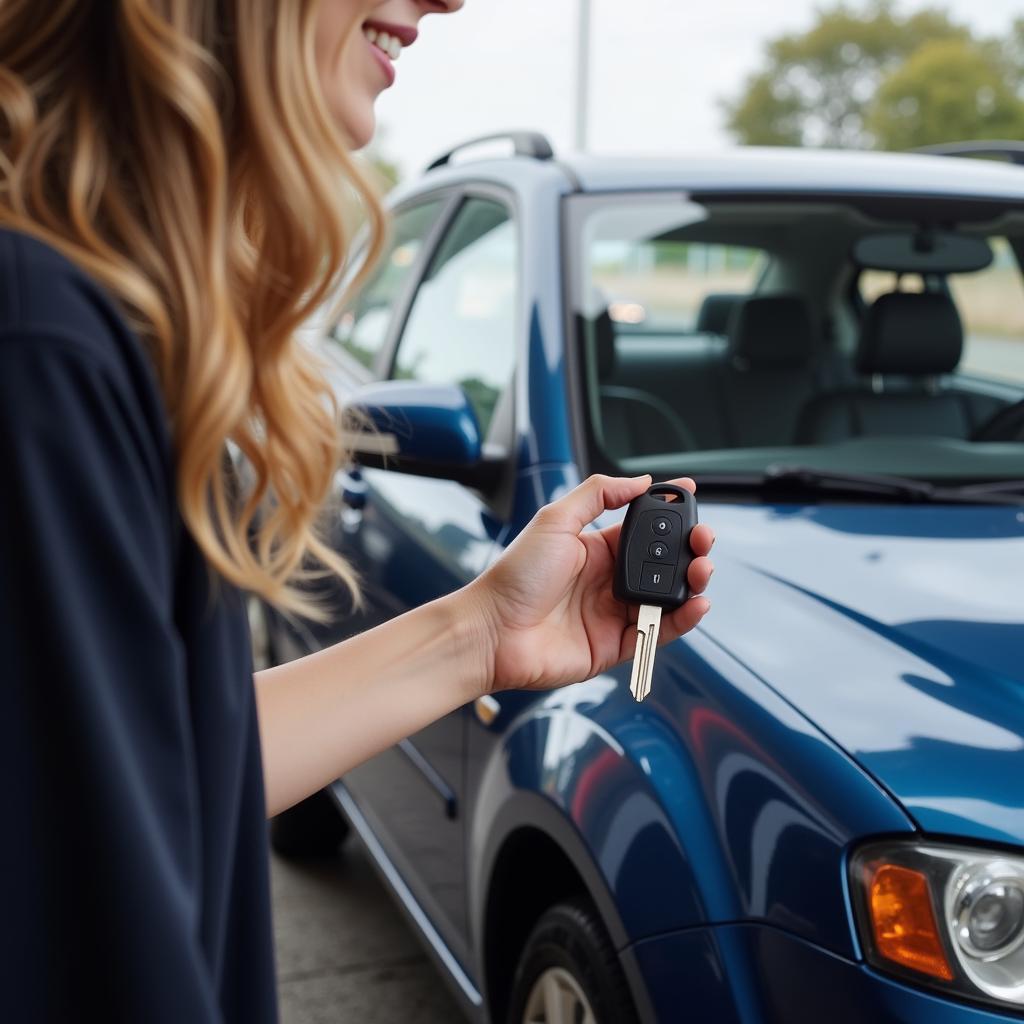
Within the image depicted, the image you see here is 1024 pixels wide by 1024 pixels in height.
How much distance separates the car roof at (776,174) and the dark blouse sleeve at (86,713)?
2039 millimetres

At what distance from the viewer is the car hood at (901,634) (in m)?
1.41

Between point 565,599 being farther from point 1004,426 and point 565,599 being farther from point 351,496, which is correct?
point 351,496

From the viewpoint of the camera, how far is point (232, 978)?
2.94ft

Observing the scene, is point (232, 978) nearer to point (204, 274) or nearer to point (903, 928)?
point (204, 274)

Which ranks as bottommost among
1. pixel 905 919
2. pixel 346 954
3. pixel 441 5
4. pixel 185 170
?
pixel 346 954

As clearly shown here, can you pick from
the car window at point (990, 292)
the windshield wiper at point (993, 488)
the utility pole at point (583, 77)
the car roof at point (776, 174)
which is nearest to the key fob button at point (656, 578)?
the windshield wiper at point (993, 488)

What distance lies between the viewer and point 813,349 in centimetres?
320

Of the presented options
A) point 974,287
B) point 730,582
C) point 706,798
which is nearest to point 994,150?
point 974,287

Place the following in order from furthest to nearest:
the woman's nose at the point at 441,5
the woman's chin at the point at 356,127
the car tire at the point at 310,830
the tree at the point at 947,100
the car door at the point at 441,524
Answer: the tree at the point at 947,100 < the car tire at the point at 310,830 < the car door at the point at 441,524 < the woman's nose at the point at 441,5 < the woman's chin at the point at 356,127

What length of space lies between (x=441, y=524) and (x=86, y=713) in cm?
184

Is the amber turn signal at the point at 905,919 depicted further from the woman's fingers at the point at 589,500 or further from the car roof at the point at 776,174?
the car roof at the point at 776,174

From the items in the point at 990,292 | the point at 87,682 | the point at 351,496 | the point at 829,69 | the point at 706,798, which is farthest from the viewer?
the point at 829,69

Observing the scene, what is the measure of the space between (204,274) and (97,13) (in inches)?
6.9

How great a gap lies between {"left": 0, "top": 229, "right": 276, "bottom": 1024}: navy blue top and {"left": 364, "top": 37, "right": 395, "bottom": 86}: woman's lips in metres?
0.40
